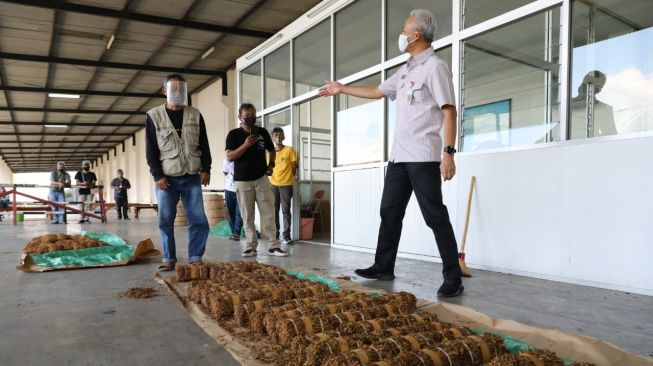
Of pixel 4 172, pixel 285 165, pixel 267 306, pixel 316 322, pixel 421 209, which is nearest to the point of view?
pixel 316 322

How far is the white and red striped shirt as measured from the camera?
2.82m

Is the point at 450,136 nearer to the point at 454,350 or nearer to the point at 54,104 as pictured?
the point at 454,350

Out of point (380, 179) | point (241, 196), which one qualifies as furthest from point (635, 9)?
point (241, 196)

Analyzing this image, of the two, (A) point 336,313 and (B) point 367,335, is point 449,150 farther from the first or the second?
(B) point 367,335

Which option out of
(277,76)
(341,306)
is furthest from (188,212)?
(277,76)

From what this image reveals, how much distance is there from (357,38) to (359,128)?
1231 mm

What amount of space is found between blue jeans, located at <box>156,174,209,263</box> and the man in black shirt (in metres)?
0.67

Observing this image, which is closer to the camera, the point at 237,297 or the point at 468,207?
the point at 237,297

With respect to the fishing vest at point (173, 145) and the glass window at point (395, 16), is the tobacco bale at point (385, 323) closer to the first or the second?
the fishing vest at point (173, 145)

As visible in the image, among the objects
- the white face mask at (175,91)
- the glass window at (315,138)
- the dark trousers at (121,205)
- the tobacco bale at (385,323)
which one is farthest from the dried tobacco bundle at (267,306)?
the dark trousers at (121,205)

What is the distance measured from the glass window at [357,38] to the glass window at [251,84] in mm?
2337

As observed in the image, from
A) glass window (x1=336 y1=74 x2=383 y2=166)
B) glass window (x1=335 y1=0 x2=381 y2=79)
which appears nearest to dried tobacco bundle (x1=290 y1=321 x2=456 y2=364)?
glass window (x1=336 y1=74 x2=383 y2=166)

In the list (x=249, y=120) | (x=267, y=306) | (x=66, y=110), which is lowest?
(x=267, y=306)

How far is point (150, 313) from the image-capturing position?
95.3 inches
